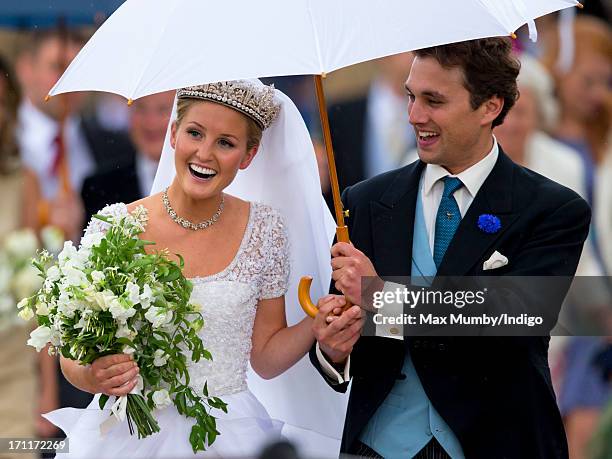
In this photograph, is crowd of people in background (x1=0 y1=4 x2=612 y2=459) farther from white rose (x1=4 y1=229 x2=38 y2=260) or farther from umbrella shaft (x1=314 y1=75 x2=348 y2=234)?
umbrella shaft (x1=314 y1=75 x2=348 y2=234)

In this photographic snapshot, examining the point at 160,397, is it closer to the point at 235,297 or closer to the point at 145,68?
the point at 235,297

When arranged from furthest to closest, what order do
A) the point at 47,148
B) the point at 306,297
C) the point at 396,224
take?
the point at 47,148 → the point at 306,297 → the point at 396,224

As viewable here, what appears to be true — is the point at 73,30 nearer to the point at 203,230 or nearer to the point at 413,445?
the point at 203,230

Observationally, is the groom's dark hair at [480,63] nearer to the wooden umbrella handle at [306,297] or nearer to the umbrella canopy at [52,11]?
the wooden umbrella handle at [306,297]

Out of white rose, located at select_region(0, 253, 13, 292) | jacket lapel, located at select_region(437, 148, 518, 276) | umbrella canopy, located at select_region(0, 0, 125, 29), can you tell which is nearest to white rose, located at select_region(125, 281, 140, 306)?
jacket lapel, located at select_region(437, 148, 518, 276)

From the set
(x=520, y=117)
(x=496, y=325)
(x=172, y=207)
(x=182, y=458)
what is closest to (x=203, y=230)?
(x=172, y=207)

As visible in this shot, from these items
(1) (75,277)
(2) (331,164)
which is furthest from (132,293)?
(2) (331,164)

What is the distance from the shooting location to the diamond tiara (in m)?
4.42

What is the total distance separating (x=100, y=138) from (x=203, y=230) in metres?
3.43

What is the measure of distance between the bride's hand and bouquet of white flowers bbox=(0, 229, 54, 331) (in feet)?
8.23

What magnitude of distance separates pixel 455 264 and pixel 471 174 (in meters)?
0.34

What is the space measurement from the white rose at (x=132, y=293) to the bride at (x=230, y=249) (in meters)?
0.37

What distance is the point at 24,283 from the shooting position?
6.64 meters

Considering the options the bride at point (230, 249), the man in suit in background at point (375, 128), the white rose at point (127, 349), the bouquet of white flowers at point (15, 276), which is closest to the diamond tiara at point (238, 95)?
the bride at point (230, 249)
